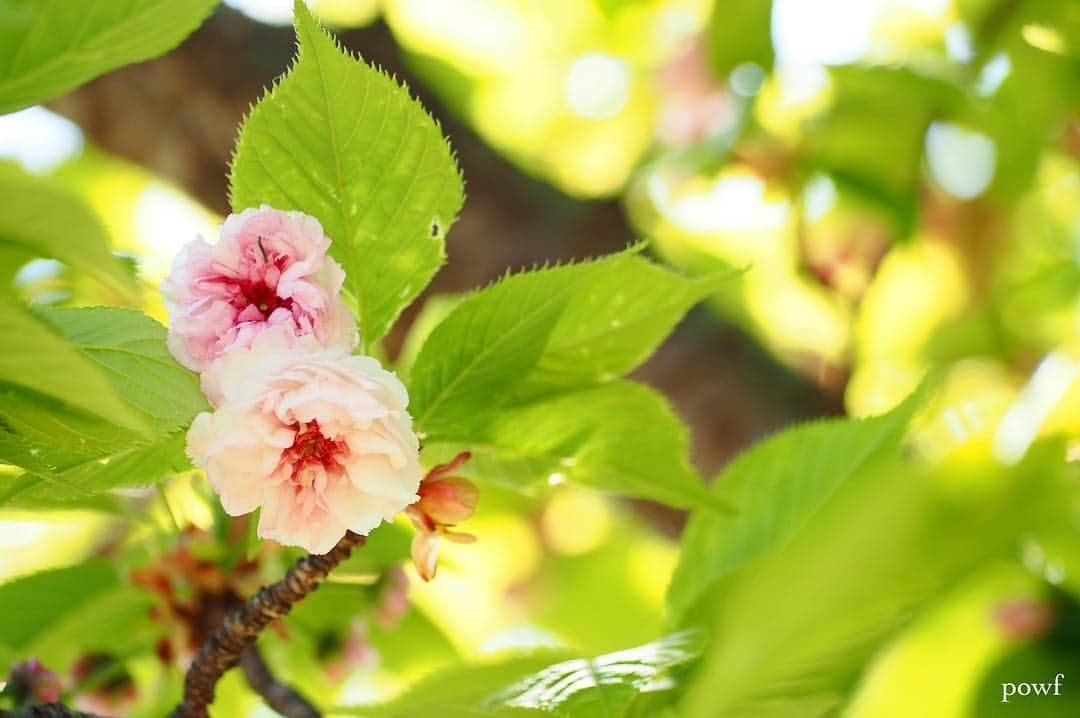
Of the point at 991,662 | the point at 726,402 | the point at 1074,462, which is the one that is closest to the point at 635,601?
the point at 726,402

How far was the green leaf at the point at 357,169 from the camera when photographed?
19.7 inches

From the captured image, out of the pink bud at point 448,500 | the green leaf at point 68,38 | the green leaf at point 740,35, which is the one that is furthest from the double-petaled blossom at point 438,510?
the green leaf at point 740,35

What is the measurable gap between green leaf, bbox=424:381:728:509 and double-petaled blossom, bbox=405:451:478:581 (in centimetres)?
2

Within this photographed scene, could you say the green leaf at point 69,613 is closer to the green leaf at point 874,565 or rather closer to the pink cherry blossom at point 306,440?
the pink cherry blossom at point 306,440

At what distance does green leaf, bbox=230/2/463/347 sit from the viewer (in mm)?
500

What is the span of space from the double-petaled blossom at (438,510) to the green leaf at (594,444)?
0.02m

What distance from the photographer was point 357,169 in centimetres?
51

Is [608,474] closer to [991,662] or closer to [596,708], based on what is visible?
[596,708]

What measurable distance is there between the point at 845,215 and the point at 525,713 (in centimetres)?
119

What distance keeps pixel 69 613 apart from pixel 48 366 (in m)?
0.40

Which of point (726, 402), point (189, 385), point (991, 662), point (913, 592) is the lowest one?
point (913, 592)

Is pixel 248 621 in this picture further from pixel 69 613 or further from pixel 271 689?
pixel 69 613

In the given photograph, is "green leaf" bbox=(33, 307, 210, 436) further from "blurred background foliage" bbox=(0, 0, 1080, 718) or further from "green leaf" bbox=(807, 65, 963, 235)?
"green leaf" bbox=(807, 65, 963, 235)

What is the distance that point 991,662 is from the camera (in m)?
0.98
